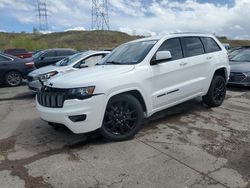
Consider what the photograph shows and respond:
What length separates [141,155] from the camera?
419 centimetres

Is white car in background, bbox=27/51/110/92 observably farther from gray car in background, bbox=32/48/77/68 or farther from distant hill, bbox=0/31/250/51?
distant hill, bbox=0/31/250/51

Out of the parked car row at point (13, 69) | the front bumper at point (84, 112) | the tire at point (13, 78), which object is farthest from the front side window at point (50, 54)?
the front bumper at point (84, 112)

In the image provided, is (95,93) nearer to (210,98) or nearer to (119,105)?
(119,105)

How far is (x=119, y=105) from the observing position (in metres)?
4.65

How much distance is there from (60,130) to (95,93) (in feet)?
5.05

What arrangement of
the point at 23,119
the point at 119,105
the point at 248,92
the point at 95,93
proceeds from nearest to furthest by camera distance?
the point at 95,93 → the point at 119,105 → the point at 23,119 → the point at 248,92

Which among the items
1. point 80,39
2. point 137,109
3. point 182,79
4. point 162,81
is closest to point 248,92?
point 182,79

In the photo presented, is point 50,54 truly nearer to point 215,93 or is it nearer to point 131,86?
point 215,93

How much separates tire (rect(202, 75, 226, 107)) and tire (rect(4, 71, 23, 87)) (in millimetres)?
8419

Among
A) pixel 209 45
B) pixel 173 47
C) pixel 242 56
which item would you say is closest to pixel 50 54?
pixel 242 56

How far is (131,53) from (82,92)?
1669 millimetres

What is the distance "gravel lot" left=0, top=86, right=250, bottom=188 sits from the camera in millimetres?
3498

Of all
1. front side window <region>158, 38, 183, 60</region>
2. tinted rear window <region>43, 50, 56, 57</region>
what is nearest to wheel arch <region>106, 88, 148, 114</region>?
front side window <region>158, 38, 183, 60</region>

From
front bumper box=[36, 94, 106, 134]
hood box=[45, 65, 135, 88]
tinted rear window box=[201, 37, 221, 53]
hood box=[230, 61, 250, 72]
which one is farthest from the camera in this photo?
hood box=[230, 61, 250, 72]
